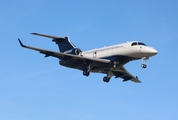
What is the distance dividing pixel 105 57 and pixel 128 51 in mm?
3318

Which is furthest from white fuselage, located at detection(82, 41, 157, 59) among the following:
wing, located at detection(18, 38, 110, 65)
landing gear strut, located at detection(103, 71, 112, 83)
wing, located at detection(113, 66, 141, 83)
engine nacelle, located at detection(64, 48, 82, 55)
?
wing, located at detection(113, 66, 141, 83)

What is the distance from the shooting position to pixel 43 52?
58.6m

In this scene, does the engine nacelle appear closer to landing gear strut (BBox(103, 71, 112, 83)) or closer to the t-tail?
the t-tail

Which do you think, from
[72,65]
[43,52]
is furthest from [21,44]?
[72,65]

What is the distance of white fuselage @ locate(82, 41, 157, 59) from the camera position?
A: 57.3 m

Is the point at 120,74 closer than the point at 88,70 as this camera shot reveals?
No

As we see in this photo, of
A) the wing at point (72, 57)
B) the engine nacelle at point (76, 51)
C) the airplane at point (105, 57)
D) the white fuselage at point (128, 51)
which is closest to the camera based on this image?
the white fuselage at point (128, 51)

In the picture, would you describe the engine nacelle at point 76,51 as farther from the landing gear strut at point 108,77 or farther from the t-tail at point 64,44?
the landing gear strut at point 108,77

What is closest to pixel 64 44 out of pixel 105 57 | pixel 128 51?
pixel 105 57

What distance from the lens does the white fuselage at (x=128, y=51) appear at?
57344 mm

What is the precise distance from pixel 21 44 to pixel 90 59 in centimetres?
932

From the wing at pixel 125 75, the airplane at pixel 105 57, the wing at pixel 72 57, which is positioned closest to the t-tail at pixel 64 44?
the airplane at pixel 105 57

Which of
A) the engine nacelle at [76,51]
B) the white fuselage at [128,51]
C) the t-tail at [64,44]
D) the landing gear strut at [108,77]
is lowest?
the landing gear strut at [108,77]

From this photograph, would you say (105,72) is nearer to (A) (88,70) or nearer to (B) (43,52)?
(A) (88,70)
